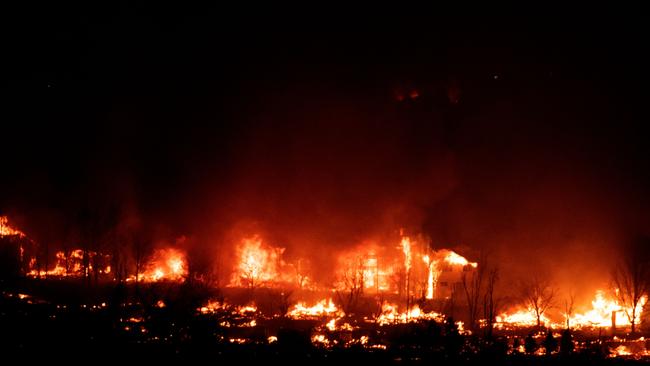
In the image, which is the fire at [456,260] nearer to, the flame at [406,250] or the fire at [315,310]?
the flame at [406,250]

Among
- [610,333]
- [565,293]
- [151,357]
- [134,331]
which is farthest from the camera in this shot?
[565,293]

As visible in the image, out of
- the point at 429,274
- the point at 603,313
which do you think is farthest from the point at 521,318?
the point at 429,274

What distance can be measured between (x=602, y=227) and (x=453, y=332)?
22.9m

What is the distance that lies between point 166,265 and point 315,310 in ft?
54.4

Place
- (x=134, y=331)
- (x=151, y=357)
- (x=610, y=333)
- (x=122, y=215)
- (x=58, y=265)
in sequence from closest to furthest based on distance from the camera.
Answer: (x=151, y=357) → (x=134, y=331) → (x=610, y=333) → (x=58, y=265) → (x=122, y=215)

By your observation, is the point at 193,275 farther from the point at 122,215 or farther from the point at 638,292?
the point at 638,292

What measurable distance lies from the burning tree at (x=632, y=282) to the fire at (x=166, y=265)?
31.4 metres

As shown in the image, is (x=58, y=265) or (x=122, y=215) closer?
(x=58, y=265)

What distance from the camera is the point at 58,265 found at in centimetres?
5025

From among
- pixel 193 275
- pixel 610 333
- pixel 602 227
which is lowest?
pixel 610 333

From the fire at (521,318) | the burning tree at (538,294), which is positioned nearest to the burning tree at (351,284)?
the fire at (521,318)

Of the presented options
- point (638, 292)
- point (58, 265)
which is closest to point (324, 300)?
point (638, 292)

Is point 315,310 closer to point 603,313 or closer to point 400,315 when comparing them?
point 400,315

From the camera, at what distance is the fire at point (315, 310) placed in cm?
3881
